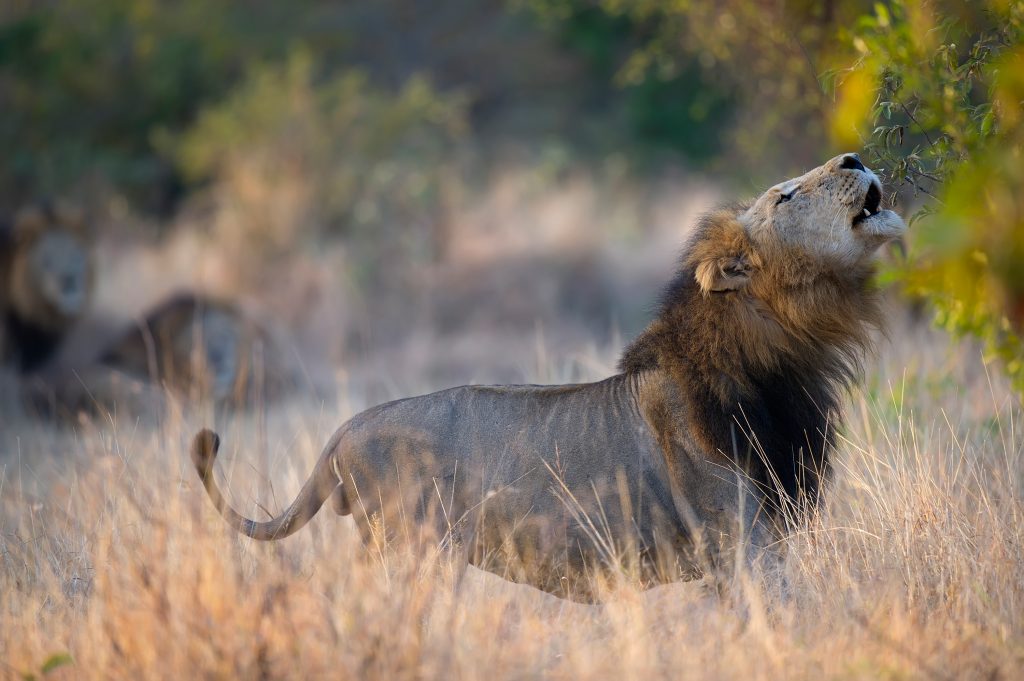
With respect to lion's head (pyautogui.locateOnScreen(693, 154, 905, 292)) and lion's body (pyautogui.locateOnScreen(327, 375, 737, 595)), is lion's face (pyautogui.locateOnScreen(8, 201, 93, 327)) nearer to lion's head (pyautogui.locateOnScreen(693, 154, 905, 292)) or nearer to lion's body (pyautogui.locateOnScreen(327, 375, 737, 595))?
lion's body (pyautogui.locateOnScreen(327, 375, 737, 595))

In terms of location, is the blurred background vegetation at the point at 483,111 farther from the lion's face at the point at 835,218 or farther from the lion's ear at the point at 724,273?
the lion's ear at the point at 724,273

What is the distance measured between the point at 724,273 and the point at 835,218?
492 mm

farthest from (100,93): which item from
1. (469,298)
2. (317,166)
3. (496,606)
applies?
(496,606)

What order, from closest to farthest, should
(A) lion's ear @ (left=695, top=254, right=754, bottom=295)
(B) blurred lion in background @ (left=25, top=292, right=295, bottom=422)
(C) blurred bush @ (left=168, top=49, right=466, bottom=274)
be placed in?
1. (A) lion's ear @ (left=695, top=254, right=754, bottom=295)
2. (B) blurred lion in background @ (left=25, top=292, right=295, bottom=422)
3. (C) blurred bush @ (left=168, top=49, right=466, bottom=274)

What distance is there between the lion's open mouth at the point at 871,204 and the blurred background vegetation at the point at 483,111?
0.43 ft

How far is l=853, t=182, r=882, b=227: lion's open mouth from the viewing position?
15.2 ft

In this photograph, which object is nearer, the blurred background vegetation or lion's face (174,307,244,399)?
the blurred background vegetation

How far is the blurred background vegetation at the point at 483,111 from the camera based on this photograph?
4.00 metres

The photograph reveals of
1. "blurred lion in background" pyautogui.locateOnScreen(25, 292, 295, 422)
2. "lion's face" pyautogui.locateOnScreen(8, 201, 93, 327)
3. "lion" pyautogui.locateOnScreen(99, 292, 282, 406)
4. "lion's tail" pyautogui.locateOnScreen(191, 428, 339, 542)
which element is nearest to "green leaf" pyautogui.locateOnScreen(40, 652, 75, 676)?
"lion's tail" pyautogui.locateOnScreen(191, 428, 339, 542)

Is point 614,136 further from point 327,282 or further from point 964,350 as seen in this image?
point 964,350

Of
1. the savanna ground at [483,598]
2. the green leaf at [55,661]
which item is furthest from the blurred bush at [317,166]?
the green leaf at [55,661]

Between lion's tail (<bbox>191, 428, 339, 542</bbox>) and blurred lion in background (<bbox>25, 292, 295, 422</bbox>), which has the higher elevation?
blurred lion in background (<bbox>25, 292, 295, 422</bbox>)

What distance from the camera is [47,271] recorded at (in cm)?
1121

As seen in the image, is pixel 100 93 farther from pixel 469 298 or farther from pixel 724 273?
pixel 724 273
